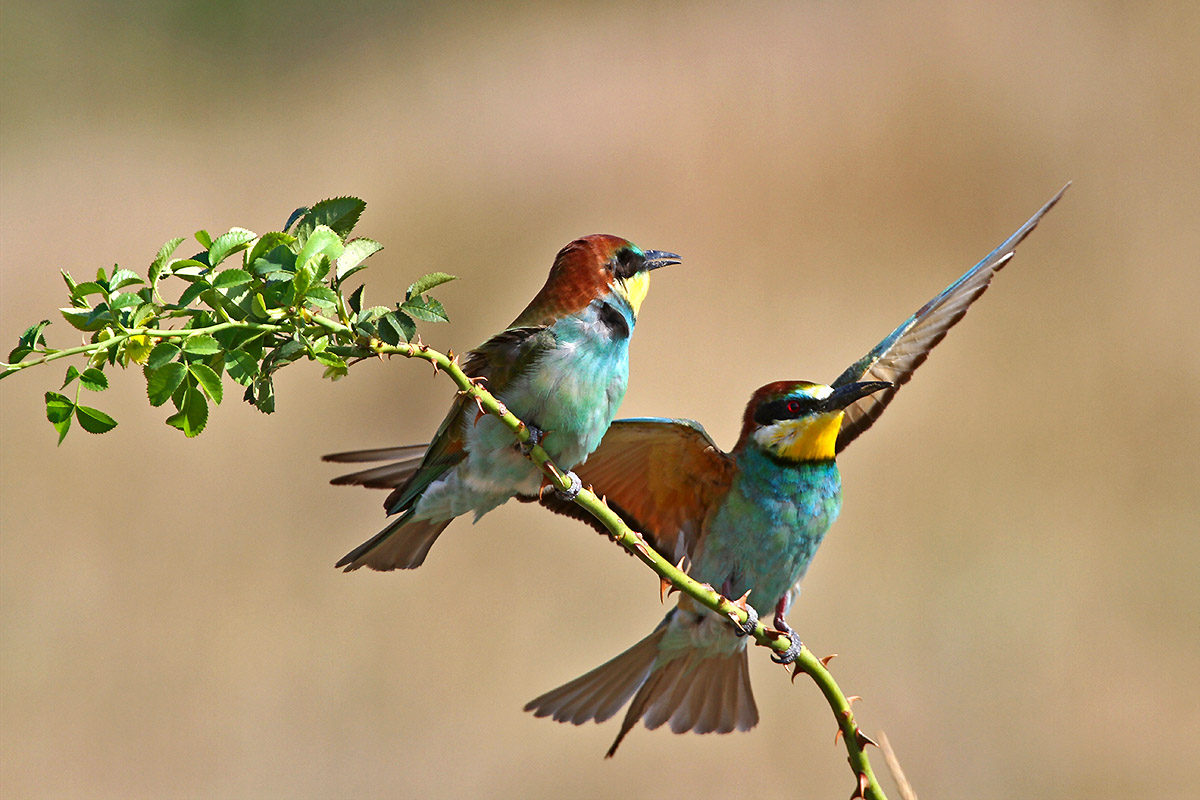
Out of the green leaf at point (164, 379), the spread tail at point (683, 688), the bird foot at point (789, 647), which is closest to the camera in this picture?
the green leaf at point (164, 379)

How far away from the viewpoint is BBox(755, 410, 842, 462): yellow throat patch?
1917 millimetres

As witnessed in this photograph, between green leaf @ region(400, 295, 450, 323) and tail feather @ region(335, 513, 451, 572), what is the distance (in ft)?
2.14

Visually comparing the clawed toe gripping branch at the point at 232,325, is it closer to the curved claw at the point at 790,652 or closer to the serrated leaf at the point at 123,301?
the serrated leaf at the point at 123,301

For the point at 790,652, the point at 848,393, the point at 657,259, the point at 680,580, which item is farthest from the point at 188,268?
the point at 848,393

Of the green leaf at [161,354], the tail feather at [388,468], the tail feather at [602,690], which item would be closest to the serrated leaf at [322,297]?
the green leaf at [161,354]

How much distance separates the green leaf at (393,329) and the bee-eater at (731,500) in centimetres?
88

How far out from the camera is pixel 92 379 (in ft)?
2.88

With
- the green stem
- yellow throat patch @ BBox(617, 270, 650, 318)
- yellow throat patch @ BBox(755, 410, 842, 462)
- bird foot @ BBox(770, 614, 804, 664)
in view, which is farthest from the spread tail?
the green stem

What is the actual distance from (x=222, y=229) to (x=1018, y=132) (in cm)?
404

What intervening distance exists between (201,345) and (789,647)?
0.73 meters

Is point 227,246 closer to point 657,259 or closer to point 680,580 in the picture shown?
point 680,580

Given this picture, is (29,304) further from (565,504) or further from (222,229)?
(565,504)

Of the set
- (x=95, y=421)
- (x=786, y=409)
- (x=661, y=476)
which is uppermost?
(x=786, y=409)

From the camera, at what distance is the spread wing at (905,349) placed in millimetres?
1931
